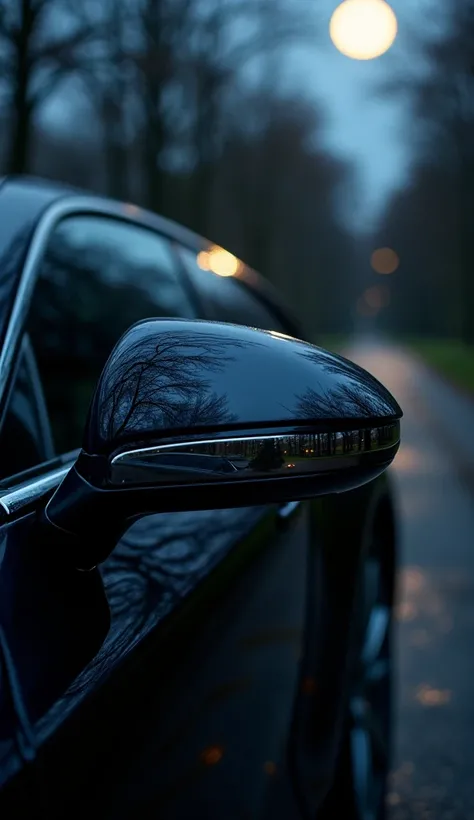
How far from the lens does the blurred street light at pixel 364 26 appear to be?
9.02m

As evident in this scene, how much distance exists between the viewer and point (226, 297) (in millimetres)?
2748

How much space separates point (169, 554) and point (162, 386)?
0.50 metres

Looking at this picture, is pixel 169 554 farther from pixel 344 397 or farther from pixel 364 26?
pixel 364 26

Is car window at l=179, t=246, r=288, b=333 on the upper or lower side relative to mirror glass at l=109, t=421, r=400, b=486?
lower

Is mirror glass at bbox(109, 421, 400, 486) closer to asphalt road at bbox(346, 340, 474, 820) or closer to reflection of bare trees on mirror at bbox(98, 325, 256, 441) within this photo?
reflection of bare trees on mirror at bbox(98, 325, 256, 441)

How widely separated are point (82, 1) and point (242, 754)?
32.8 ft

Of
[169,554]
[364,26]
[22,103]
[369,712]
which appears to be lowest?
[369,712]

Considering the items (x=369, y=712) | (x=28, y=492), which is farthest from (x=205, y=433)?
(x=369, y=712)

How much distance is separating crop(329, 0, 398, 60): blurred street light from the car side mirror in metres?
8.62

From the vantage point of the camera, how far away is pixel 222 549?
65.7 inches

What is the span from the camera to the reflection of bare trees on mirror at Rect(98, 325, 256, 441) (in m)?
1.06

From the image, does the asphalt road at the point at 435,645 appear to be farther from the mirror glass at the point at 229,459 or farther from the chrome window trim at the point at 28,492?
the mirror glass at the point at 229,459

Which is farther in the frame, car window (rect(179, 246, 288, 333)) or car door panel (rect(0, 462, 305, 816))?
car window (rect(179, 246, 288, 333))

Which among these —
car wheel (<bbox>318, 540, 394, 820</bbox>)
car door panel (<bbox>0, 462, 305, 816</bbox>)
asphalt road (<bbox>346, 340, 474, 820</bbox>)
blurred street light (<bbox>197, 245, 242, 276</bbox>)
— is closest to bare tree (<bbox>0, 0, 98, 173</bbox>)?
asphalt road (<bbox>346, 340, 474, 820</bbox>)
